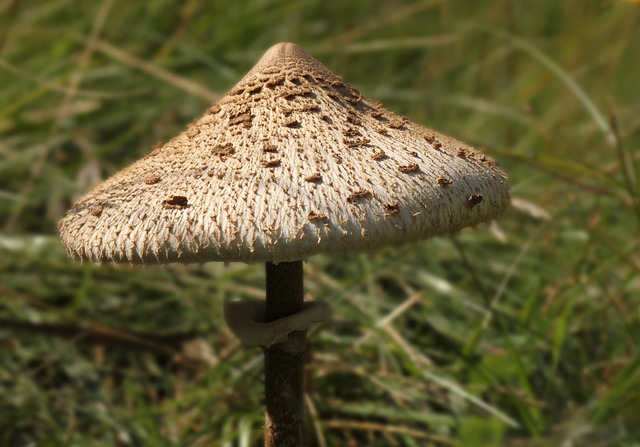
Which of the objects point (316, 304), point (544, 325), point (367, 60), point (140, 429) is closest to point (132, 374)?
point (140, 429)

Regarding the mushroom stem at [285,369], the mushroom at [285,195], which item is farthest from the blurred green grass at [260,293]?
the mushroom at [285,195]

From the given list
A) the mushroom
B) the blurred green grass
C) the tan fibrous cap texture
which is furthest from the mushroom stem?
the blurred green grass

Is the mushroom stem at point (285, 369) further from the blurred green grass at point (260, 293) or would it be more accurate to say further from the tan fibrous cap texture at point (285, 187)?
the blurred green grass at point (260, 293)

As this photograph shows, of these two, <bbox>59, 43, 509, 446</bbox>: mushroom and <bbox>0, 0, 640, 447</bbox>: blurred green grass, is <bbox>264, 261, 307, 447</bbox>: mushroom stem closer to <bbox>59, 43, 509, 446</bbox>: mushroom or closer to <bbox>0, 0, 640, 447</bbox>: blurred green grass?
<bbox>59, 43, 509, 446</bbox>: mushroom

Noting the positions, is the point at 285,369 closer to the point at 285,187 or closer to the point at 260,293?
the point at 285,187

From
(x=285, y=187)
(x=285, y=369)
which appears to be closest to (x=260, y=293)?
(x=285, y=369)

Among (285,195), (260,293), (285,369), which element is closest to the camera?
(285,195)

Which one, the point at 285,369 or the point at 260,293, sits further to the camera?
the point at 260,293

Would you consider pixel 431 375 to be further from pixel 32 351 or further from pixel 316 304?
pixel 32 351
